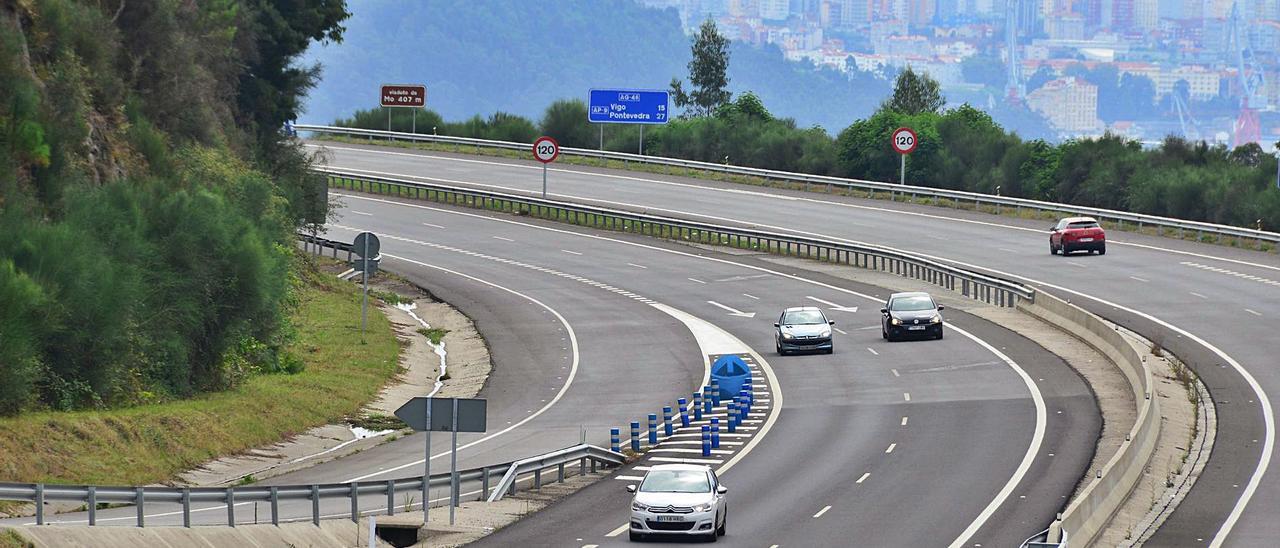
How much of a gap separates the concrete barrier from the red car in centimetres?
1103

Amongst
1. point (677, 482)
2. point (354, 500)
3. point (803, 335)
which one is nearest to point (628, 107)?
point (803, 335)

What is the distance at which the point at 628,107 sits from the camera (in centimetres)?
9731

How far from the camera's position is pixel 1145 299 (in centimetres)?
5503

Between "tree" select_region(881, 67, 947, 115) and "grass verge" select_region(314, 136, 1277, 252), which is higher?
"tree" select_region(881, 67, 947, 115)

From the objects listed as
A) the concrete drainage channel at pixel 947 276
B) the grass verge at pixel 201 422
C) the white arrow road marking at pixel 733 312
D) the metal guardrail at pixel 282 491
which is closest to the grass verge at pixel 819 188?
the concrete drainage channel at pixel 947 276

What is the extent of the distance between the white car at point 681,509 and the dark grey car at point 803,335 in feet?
68.6

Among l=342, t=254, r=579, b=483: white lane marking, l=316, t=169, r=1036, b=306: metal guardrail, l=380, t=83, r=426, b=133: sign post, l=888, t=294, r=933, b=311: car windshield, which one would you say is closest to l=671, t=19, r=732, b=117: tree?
l=380, t=83, r=426, b=133: sign post

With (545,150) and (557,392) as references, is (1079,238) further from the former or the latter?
(557,392)

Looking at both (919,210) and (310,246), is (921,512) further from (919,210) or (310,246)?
(919,210)

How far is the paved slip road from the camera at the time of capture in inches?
1264

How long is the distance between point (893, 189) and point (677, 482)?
56907mm

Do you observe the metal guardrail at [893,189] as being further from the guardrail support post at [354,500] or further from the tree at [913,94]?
the guardrail support post at [354,500]

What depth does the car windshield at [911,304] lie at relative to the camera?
1959 inches

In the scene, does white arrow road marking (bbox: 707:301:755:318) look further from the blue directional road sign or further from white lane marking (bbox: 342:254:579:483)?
the blue directional road sign
